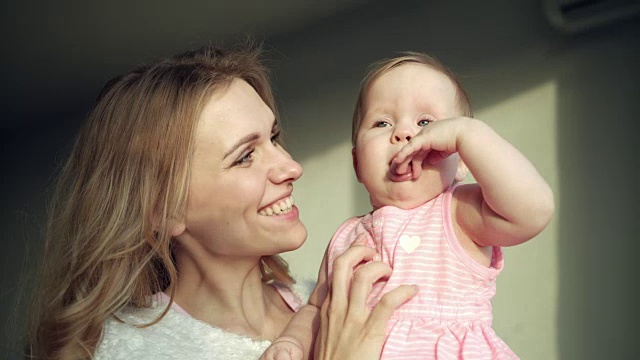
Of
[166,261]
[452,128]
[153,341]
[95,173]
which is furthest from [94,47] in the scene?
[452,128]

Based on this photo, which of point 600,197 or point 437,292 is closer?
point 437,292

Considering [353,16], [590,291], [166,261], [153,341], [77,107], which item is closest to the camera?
[153,341]

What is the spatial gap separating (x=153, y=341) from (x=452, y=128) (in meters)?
0.78

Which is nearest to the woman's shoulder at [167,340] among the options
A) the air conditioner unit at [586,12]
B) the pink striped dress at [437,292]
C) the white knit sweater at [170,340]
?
the white knit sweater at [170,340]

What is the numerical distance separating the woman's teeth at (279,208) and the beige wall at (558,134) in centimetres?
104

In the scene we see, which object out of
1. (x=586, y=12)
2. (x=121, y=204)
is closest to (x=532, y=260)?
(x=586, y=12)

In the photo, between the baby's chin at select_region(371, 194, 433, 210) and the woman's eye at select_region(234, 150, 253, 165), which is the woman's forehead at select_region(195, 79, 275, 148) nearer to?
the woman's eye at select_region(234, 150, 253, 165)

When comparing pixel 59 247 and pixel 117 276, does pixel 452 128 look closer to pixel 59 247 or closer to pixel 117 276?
pixel 117 276

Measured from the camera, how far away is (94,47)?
9.12 feet

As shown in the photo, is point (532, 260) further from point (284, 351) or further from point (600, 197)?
point (284, 351)

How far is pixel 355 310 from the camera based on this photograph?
1335 mm

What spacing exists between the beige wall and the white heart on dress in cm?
108

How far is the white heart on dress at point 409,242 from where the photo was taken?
132cm

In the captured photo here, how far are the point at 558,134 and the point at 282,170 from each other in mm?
1111
